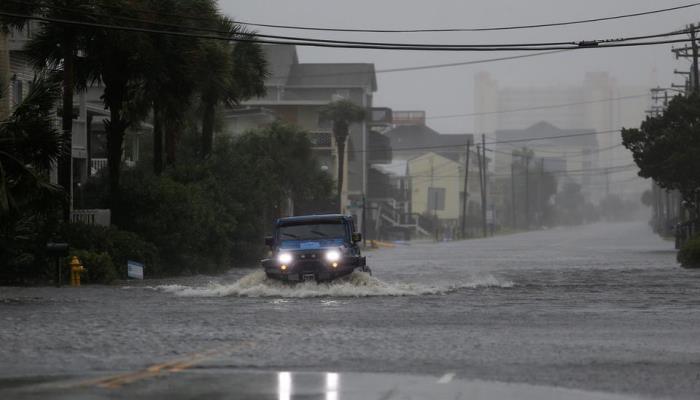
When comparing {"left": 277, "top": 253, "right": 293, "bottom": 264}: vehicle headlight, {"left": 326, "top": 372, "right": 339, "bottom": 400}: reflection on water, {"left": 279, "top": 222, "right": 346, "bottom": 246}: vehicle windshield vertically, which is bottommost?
{"left": 326, "top": 372, "right": 339, "bottom": 400}: reflection on water

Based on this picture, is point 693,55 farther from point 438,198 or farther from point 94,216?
point 438,198

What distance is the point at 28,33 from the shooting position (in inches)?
1843

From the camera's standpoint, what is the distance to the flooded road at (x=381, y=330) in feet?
47.9

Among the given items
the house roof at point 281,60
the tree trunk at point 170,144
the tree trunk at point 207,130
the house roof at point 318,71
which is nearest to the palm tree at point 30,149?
the tree trunk at point 170,144

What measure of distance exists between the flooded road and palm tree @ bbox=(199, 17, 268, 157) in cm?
1352

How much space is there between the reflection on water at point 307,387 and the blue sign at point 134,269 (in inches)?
974

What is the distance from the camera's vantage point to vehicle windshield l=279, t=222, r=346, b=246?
31453 millimetres

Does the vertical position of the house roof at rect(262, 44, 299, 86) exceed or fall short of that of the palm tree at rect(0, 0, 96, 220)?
it exceeds it

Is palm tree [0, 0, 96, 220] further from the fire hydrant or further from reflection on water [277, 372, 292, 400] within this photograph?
reflection on water [277, 372, 292, 400]

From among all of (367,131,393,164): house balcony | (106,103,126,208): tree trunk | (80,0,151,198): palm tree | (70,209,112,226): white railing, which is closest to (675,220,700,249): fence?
(80,0,151,198): palm tree

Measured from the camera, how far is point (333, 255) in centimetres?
3048

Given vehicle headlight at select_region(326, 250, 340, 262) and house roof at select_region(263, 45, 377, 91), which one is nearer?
vehicle headlight at select_region(326, 250, 340, 262)

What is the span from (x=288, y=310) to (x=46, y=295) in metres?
7.69

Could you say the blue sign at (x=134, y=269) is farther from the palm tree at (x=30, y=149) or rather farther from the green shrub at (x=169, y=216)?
the palm tree at (x=30, y=149)
